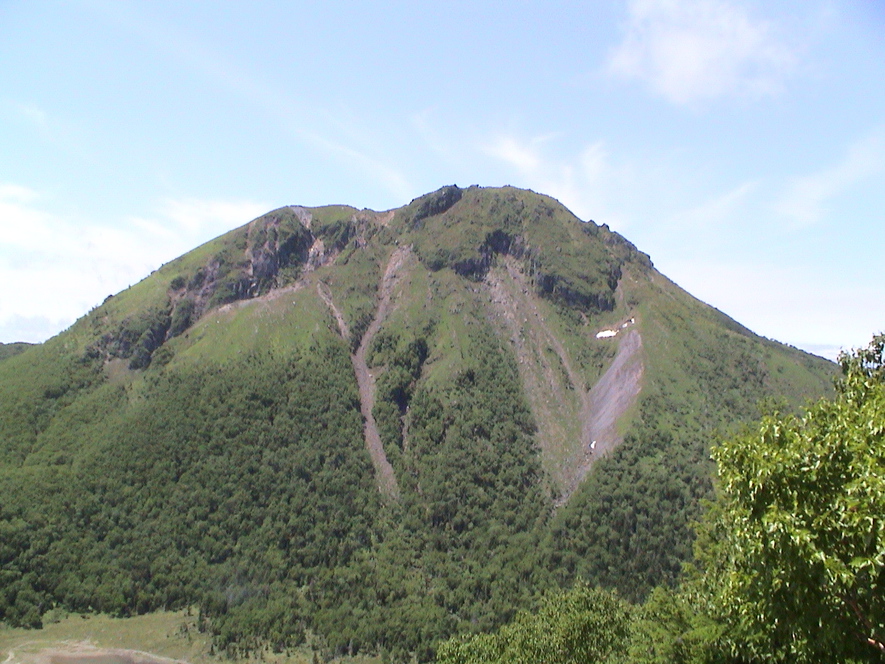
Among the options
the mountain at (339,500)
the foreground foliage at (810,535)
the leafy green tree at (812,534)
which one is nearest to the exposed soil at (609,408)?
the mountain at (339,500)

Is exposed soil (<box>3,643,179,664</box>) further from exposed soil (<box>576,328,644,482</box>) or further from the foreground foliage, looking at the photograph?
the foreground foliage

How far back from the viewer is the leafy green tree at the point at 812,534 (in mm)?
15578

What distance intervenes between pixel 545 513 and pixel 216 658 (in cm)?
8678

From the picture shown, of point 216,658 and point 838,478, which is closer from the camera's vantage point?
point 838,478

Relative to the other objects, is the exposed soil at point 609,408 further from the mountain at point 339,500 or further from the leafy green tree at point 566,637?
the leafy green tree at point 566,637

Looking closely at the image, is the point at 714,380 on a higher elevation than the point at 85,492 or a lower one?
higher

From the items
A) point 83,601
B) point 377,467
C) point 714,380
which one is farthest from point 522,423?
point 83,601

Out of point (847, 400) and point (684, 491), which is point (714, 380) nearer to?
point (684, 491)

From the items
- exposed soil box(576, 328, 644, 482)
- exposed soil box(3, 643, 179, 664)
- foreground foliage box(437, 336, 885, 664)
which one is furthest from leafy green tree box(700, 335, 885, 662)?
exposed soil box(576, 328, 644, 482)

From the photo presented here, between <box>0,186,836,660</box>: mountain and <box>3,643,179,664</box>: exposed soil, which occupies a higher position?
<box>0,186,836,660</box>: mountain

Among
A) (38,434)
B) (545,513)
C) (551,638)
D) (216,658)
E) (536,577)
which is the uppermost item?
(38,434)

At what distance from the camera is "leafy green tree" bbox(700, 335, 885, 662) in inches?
613

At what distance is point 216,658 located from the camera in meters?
128

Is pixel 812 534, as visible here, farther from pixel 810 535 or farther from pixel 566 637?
pixel 566 637
